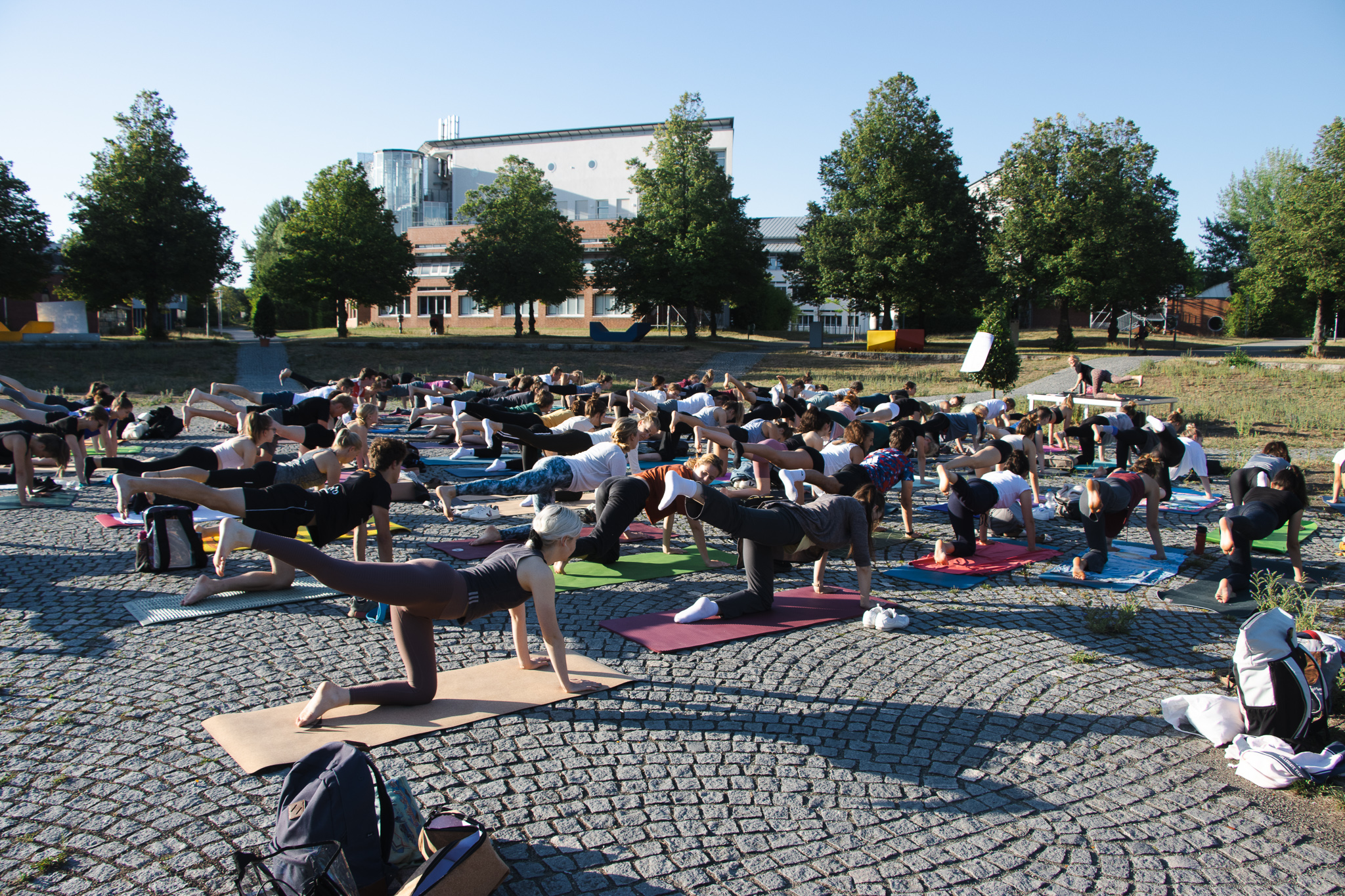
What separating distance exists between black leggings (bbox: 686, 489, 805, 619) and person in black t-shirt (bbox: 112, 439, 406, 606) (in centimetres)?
246

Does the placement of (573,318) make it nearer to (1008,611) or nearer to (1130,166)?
(1130,166)

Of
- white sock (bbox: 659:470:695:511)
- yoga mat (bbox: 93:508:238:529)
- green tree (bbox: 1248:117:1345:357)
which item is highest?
green tree (bbox: 1248:117:1345:357)

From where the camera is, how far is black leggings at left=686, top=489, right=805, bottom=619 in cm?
582

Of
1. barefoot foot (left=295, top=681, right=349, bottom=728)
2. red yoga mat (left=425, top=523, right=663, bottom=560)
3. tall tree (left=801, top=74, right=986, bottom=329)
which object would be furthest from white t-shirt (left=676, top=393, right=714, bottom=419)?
tall tree (left=801, top=74, right=986, bottom=329)

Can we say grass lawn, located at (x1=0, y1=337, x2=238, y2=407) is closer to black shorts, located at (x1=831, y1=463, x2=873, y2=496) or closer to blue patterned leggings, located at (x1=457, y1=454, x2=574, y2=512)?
blue patterned leggings, located at (x1=457, y1=454, x2=574, y2=512)

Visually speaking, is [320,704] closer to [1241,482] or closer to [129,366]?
[1241,482]

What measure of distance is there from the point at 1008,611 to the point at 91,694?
6.65 metres

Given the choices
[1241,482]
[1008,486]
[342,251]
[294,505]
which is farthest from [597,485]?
[342,251]

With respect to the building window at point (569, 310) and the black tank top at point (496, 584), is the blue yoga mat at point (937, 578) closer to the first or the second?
the black tank top at point (496, 584)

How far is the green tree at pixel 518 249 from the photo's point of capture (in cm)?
4250

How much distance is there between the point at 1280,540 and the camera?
9617 millimetres

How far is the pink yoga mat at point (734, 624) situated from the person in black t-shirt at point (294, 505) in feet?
6.72

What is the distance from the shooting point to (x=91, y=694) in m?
4.87

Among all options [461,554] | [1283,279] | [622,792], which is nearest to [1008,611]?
[622,792]
